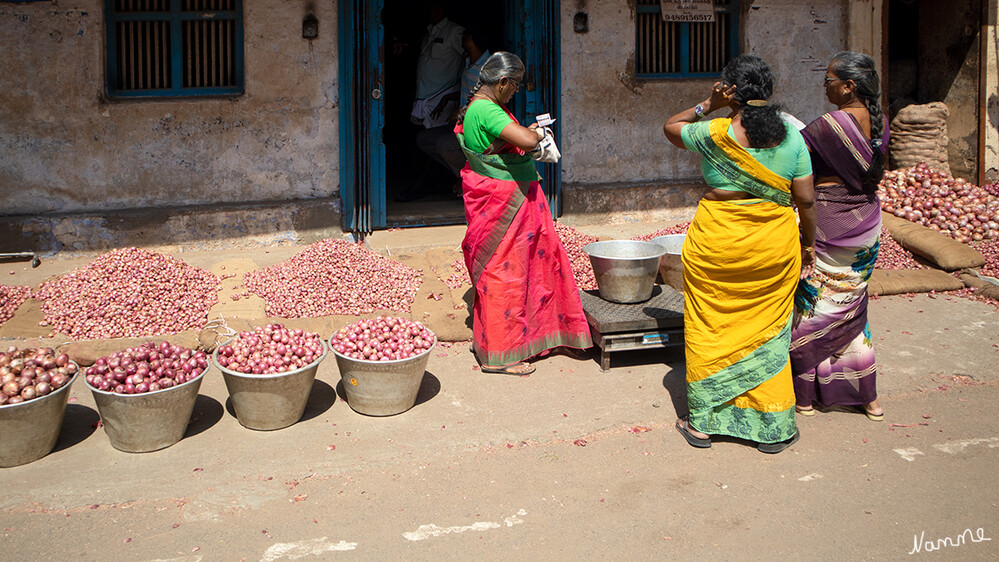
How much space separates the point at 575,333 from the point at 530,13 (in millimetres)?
4129

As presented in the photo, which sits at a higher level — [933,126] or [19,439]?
[933,126]

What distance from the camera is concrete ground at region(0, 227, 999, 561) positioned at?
3.41 m

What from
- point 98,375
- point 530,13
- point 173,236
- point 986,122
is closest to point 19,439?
point 98,375

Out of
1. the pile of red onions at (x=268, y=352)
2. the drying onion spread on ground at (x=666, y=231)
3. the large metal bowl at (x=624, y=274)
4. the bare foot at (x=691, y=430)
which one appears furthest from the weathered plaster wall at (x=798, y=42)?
the pile of red onions at (x=268, y=352)

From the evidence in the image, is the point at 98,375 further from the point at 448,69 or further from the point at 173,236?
the point at 448,69

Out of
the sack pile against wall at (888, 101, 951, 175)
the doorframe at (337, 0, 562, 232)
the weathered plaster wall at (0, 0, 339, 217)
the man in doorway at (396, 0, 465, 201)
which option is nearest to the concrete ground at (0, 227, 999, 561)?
the weathered plaster wall at (0, 0, 339, 217)

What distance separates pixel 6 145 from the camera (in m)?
7.21

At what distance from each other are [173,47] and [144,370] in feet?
14.7

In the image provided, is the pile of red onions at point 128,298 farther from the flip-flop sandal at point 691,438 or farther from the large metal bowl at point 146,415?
the flip-flop sandal at point 691,438

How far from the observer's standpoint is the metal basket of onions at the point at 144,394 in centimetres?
405

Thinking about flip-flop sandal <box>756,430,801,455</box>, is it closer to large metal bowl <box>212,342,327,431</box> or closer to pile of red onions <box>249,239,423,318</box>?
large metal bowl <box>212,342,327,431</box>

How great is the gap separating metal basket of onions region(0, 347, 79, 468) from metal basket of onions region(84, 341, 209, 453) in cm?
15

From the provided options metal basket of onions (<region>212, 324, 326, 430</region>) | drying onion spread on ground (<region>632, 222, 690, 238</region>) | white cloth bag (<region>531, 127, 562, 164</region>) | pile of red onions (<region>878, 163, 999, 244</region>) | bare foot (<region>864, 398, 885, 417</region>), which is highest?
white cloth bag (<region>531, 127, 562, 164</region>)

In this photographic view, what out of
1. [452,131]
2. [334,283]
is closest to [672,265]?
[334,283]
